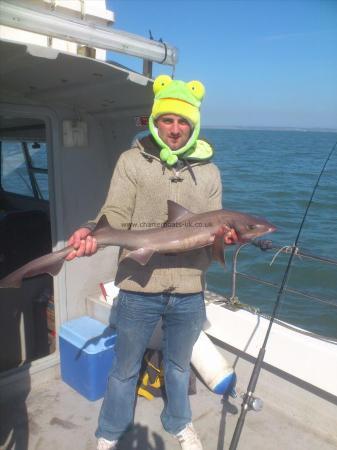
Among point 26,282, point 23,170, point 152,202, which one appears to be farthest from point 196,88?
point 23,170

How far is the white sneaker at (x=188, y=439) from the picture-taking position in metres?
3.68

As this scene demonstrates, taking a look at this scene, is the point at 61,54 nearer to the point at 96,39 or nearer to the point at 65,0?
the point at 96,39

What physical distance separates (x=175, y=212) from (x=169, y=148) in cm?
51

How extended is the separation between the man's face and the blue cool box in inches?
98.4

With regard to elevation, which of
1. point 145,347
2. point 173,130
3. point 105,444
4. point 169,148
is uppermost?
point 173,130

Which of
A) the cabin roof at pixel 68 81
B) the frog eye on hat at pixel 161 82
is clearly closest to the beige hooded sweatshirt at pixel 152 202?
the frog eye on hat at pixel 161 82

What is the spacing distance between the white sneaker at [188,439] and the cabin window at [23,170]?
→ 4.33m

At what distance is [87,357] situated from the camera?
443 cm

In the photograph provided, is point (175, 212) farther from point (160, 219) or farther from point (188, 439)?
point (188, 439)

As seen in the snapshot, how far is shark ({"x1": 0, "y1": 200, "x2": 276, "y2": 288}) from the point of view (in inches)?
123

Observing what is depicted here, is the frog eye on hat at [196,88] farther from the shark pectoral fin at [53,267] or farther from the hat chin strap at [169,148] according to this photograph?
the shark pectoral fin at [53,267]

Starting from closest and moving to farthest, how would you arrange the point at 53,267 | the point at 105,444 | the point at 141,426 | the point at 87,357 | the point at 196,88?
the point at 53,267 → the point at 196,88 → the point at 105,444 → the point at 141,426 → the point at 87,357

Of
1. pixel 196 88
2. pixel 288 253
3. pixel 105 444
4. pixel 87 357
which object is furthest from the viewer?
pixel 87 357

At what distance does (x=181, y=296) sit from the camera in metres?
3.35
